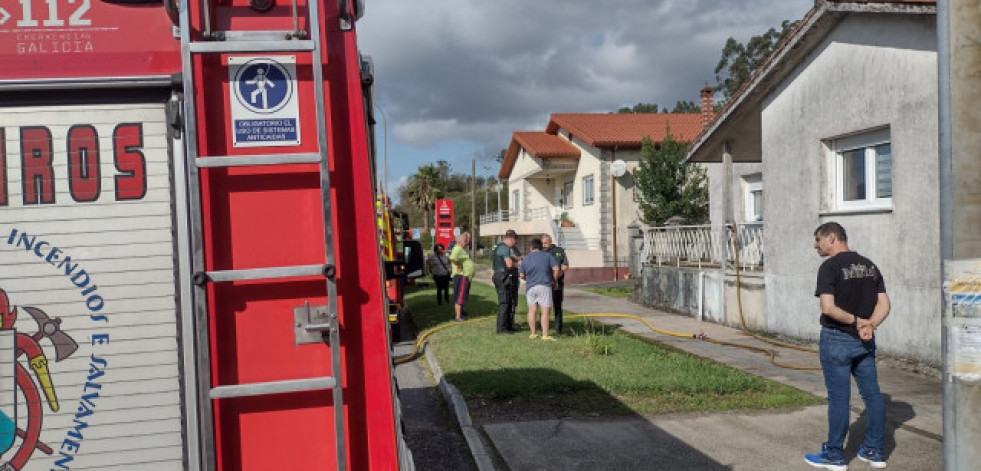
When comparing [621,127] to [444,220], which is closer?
[444,220]

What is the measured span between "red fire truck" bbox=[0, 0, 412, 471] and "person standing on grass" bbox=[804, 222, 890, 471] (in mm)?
4015

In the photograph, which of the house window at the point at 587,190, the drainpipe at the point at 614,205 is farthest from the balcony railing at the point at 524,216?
the drainpipe at the point at 614,205

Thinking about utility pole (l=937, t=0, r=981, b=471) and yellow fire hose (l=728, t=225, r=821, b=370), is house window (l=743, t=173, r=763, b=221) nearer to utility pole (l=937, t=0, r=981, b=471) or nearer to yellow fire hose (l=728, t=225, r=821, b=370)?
yellow fire hose (l=728, t=225, r=821, b=370)

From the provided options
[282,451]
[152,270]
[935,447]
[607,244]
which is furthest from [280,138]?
[607,244]

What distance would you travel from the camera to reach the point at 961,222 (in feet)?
10.2

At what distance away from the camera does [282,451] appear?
2668 millimetres

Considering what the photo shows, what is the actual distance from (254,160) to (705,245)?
14021mm

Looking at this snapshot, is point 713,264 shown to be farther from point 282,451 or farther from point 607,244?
point 607,244

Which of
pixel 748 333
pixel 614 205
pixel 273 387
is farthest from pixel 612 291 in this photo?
pixel 273 387

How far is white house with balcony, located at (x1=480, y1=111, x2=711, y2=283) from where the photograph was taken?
3073 centimetres

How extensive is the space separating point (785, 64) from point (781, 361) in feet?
15.5

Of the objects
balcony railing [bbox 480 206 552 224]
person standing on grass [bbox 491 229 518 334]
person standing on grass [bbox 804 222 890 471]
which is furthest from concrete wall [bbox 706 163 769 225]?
balcony railing [bbox 480 206 552 224]

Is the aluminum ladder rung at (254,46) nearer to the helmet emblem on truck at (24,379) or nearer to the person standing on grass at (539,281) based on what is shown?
the helmet emblem on truck at (24,379)

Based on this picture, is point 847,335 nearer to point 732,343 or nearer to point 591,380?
point 591,380
